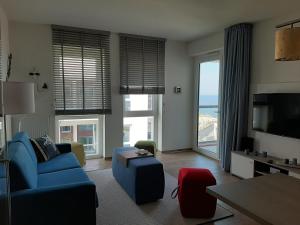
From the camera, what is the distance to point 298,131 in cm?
310

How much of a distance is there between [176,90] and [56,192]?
3.76 metres

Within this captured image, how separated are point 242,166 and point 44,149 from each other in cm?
290

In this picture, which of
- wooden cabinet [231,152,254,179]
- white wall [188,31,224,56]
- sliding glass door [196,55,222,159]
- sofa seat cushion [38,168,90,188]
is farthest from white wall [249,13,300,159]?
sofa seat cushion [38,168,90,188]

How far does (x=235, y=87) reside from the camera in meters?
3.95

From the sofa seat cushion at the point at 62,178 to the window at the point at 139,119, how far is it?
2.40 metres

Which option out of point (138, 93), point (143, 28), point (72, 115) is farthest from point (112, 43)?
point (72, 115)

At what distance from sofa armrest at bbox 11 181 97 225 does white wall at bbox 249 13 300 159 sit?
9.22 feet

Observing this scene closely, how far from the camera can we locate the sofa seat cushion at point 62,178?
2.38m

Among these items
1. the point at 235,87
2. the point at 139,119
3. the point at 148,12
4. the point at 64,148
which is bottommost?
the point at 64,148

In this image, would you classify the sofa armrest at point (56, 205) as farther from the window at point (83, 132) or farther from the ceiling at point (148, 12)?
the window at point (83, 132)

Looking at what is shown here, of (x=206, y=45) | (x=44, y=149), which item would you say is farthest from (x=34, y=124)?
(x=206, y=45)

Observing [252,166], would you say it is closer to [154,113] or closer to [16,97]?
[154,113]

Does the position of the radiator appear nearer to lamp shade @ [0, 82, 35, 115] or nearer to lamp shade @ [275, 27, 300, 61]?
lamp shade @ [0, 82, 35, 115]

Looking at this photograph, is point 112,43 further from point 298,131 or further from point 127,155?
point 298,131
